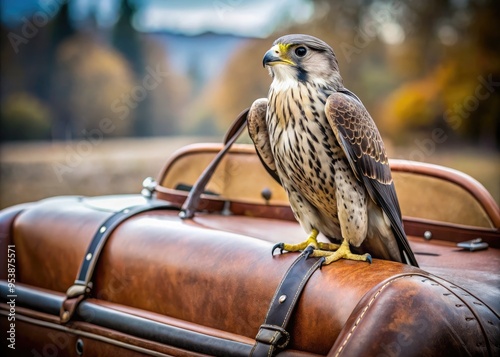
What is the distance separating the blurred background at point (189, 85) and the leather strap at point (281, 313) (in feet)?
7.00

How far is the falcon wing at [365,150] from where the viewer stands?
1.79 m

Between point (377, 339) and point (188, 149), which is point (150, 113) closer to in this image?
point (188, 149)

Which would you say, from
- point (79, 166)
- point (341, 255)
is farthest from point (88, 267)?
point (79, 166)

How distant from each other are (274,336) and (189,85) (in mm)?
2910

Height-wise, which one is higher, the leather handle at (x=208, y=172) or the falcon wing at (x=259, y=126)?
the falcon wing at (x=259, y=126)

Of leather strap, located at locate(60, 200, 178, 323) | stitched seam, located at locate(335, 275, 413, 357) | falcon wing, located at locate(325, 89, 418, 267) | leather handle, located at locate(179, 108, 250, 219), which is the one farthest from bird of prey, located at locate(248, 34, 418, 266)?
leather strap, located at locate(60, 200, 178, 323)

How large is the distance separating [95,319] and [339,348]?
3.44ft

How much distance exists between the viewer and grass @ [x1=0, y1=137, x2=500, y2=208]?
14.1 feet

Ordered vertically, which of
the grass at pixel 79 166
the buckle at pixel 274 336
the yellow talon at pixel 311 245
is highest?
the yellow talon at pixel 311 245

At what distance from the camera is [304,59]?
188cm

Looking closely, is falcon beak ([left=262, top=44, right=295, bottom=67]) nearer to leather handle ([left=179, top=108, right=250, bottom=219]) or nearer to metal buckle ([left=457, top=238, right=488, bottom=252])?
leather handle ([left=179, top=108, right=250, bottom=219])

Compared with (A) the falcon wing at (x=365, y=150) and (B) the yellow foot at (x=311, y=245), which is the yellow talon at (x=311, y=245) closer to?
(B) the yellow foot at (x=311, y=245)

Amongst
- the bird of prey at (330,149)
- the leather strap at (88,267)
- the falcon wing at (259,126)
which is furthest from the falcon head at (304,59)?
the leather strap at (88,267)

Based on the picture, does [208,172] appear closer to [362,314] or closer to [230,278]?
[230,278]
